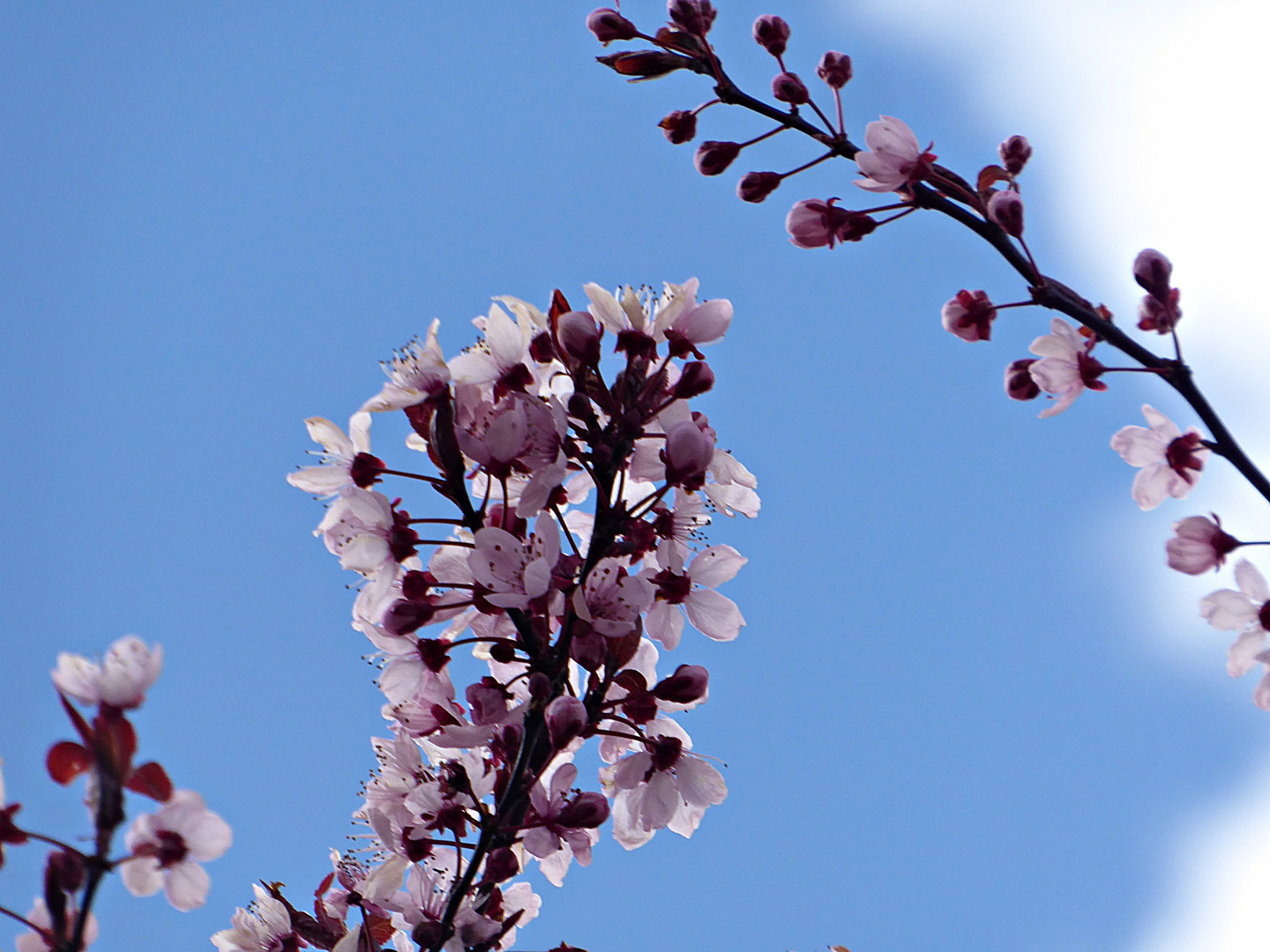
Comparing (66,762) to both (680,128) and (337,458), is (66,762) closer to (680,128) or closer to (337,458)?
(337,458)

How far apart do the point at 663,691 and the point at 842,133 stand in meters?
0.85

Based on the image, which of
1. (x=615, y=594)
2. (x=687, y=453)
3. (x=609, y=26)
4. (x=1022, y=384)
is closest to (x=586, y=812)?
(x=615, y=594)

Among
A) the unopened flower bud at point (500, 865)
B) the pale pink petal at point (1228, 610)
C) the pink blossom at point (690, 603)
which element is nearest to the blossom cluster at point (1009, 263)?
the pale pink petal at point (1228, 610)

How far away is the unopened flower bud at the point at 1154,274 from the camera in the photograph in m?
1.41

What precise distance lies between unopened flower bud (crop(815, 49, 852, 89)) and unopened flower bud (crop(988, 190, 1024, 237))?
17.5 inches

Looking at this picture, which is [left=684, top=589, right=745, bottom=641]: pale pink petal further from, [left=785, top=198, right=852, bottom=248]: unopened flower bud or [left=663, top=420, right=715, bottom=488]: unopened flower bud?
[left=785, top=198, right=852, bottom=248]: unopened flower bud

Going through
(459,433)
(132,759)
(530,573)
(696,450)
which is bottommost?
(132,759)

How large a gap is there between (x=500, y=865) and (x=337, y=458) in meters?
0.63

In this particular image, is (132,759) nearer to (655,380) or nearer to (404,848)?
(404,848)

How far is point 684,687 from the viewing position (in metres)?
1.44

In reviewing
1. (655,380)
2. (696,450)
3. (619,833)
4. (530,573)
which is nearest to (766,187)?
(655,380)

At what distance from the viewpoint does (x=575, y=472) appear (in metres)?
1.55

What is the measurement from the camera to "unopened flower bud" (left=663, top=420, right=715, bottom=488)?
4.52 ft

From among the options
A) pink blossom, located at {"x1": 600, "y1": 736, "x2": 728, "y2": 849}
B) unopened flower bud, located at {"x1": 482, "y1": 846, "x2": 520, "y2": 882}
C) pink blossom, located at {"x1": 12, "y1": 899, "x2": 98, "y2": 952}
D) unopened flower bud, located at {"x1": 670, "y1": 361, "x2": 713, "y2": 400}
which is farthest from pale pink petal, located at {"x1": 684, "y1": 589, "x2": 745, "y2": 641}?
pink blossom, located at {"x1": 12, "y1": 899, "x2": 98, "y2": 952}
